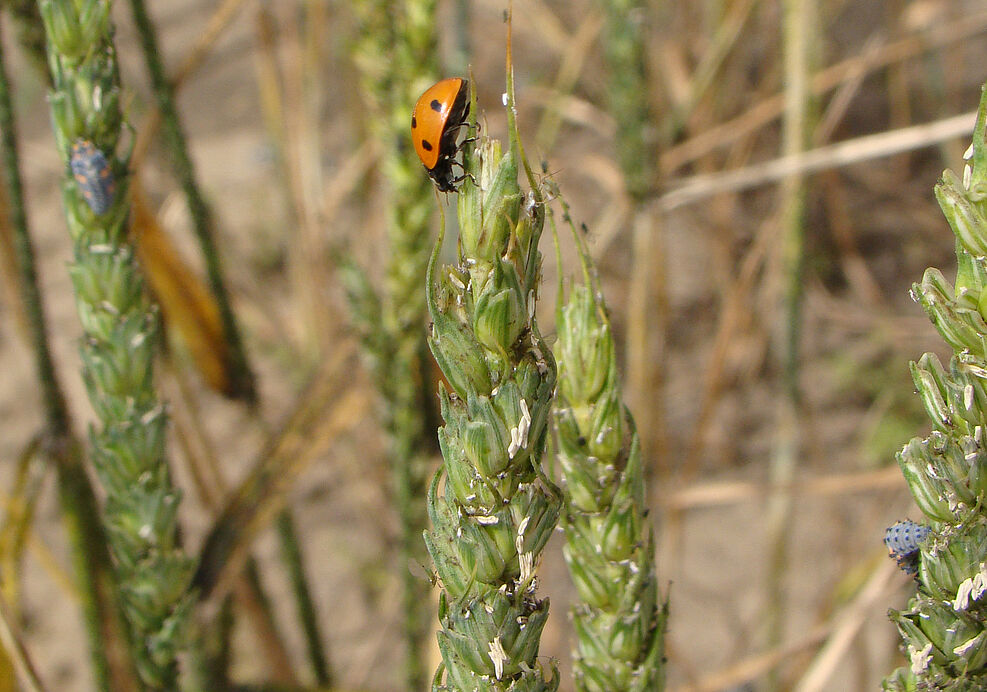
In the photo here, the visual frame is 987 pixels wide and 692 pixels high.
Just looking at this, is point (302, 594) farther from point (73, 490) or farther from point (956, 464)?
point (956, 464)

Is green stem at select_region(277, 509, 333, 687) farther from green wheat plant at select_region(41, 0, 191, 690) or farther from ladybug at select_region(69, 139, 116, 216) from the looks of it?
ladybug at select_region(69, 139, 116, 216)

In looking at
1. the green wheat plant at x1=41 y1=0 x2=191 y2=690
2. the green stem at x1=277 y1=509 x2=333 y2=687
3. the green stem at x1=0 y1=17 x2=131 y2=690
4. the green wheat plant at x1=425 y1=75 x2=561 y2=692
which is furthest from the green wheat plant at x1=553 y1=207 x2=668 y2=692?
the green stem at x1=277 y1=509 x2=333 y2=687

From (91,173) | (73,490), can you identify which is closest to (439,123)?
(91,173)

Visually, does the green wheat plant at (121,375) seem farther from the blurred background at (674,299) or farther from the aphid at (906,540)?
the aphid at (906,540)

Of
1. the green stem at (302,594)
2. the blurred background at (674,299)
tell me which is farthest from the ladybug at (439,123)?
the green stem at (302,594)

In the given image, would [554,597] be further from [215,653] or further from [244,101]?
[244,101]

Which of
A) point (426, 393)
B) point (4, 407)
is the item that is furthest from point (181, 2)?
point (426, 393)

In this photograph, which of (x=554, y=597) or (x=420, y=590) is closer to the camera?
(x=420, y=590)
